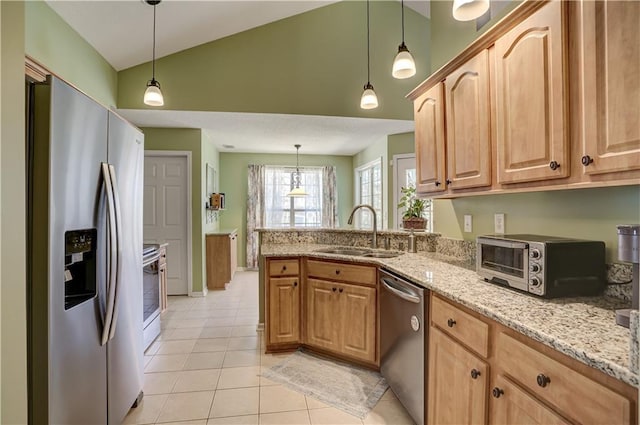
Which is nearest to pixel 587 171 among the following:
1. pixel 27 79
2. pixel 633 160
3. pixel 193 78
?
pixel 633 160

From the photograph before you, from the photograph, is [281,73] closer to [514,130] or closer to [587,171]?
[514,130]

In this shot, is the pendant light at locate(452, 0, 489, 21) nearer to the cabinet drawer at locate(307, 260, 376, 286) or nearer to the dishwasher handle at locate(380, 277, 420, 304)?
the dishwasher handle at locate(380, 277, 420, 304)

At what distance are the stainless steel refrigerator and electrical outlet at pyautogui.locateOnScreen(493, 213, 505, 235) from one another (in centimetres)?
222

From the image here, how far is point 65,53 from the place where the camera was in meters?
2.72

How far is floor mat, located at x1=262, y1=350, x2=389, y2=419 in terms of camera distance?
6.61 ft

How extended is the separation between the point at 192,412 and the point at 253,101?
3223 mm

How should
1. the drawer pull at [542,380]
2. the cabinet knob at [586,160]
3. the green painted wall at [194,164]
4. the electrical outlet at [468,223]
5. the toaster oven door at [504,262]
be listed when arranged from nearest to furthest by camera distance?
the drawer pull at [542,380]
the cabinet knob at [586,160]
the toaster oven door at [504,262]
the electrical outlet at [468,223]
the green painted wall at [194,164]

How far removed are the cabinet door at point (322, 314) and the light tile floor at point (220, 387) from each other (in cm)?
38

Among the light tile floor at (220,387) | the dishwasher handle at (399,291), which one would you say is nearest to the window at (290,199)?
the light tile floor at (220,387)

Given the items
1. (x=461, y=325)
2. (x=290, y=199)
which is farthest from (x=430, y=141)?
(x=290, y=199)

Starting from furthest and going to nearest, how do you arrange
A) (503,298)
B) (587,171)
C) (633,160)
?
(503,298) < (587,171) < (633,160)

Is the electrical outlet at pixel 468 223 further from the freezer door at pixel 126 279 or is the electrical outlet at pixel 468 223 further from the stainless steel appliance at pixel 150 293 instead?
the stainless steel appliance at pixel 150 293

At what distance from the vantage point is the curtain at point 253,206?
6.41 meters

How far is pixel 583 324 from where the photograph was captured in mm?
992
